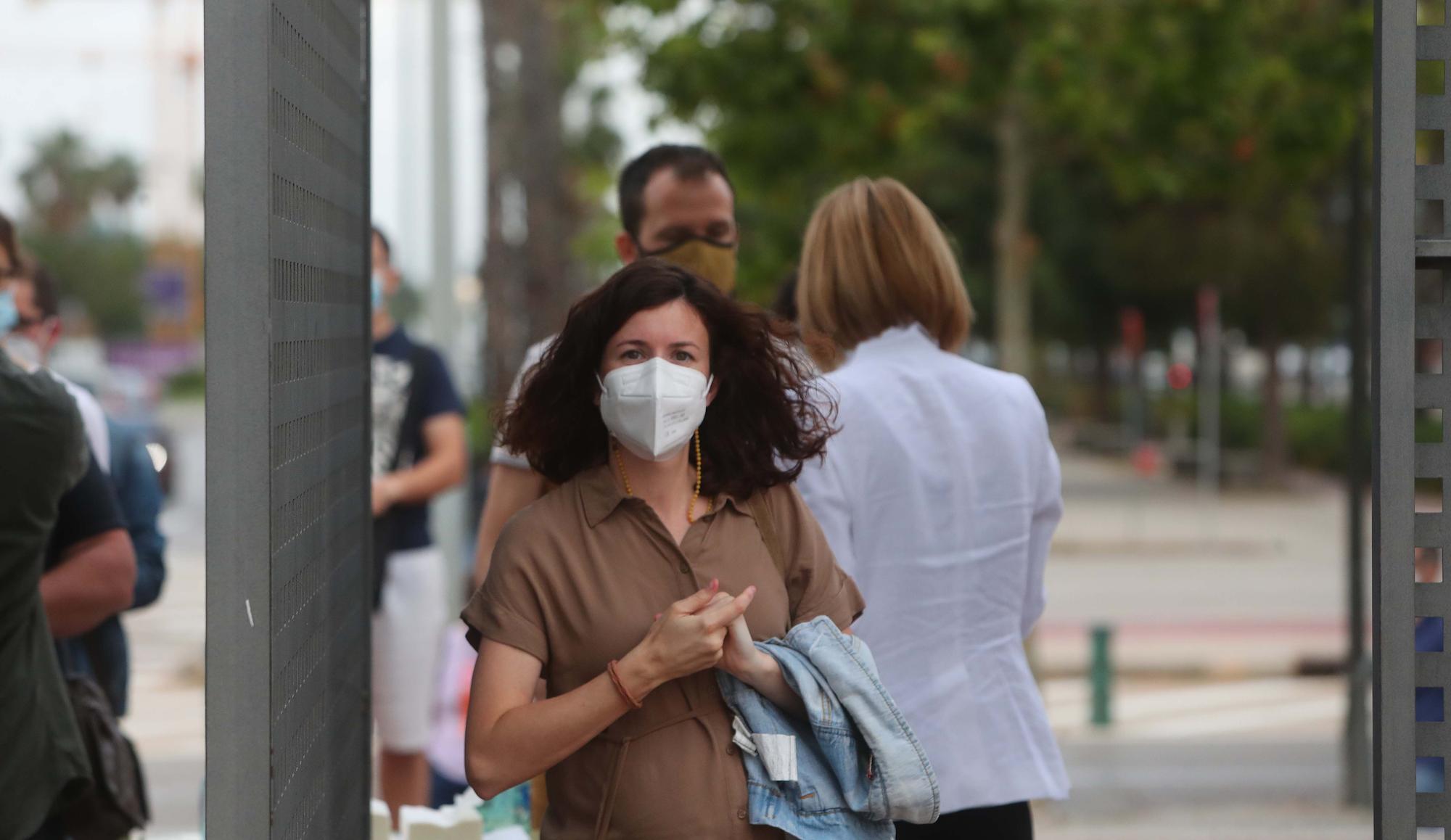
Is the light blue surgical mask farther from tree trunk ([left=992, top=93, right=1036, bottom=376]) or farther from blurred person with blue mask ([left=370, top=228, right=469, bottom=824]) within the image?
tree trunk ([left=992, top=93, right=1036, bottom=376])

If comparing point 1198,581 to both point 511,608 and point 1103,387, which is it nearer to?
point 511,608

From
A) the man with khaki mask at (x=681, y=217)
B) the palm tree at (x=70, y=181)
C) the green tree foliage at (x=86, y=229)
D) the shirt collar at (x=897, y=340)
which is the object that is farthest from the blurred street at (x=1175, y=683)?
the palm tree at (x=70, y=181)

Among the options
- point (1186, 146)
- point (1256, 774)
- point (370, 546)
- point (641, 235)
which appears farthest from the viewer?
point (1186, 146)

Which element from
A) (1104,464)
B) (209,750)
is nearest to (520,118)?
(209,750)

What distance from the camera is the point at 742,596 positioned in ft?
8.08

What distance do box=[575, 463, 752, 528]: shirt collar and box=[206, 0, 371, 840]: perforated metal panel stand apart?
1.34 feet

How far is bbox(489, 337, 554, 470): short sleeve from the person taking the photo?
2914 millimetres

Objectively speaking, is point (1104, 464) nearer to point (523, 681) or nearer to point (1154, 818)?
point (1154, 818)

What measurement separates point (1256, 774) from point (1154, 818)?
4.60ft

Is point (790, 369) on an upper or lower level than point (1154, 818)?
upper

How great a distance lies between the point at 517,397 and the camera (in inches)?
114

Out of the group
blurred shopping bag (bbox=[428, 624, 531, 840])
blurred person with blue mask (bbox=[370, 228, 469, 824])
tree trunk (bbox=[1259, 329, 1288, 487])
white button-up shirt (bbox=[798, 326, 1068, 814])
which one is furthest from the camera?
tree trunk (bbox=[1259, 329, 1288, 487])

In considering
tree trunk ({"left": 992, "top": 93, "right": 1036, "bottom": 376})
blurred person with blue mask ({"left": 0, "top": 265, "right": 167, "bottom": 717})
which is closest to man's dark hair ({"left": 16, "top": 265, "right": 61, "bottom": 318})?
blurred person with blue mask ({"left": 0, "top": 265, "right": 167, "bottom": 717})

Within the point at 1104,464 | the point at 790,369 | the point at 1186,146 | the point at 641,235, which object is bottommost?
the point at 1104,464
